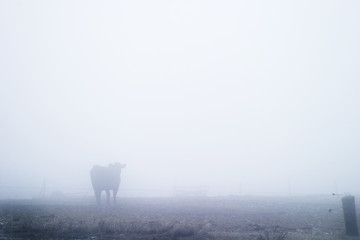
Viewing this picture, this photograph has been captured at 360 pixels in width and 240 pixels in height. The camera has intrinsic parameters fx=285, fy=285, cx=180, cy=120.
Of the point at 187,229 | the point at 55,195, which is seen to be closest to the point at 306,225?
the point at 187,229

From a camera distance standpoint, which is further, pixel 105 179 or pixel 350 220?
pixel 105 179

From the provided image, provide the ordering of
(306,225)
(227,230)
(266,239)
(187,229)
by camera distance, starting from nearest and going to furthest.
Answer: (266,239) < (187,229) < (227,230) < (306,225)

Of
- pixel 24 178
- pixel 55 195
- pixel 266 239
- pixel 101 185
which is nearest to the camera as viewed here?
pixel 266 239

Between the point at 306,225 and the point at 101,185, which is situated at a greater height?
the point at 101,185

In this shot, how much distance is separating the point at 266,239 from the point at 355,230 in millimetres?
4338

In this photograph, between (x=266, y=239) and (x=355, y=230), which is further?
(x=355, y=230)

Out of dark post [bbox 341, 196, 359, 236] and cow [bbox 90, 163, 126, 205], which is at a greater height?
cow [bbox 90, 163, 126, 205]

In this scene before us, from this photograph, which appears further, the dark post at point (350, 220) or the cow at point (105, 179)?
the cow at point (105, 179)

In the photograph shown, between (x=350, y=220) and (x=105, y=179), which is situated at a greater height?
(x=105, y=179)

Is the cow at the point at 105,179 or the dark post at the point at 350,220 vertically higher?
the cow at the point at 105,179

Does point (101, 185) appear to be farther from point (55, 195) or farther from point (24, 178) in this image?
point (24, 178)

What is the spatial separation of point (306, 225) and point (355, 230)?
9.13 feet

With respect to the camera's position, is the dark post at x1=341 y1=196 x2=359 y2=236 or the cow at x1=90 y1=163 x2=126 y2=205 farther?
the cow at x1=90 y1=163 x2=126 y2=205

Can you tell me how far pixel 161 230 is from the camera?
11.8 metres
